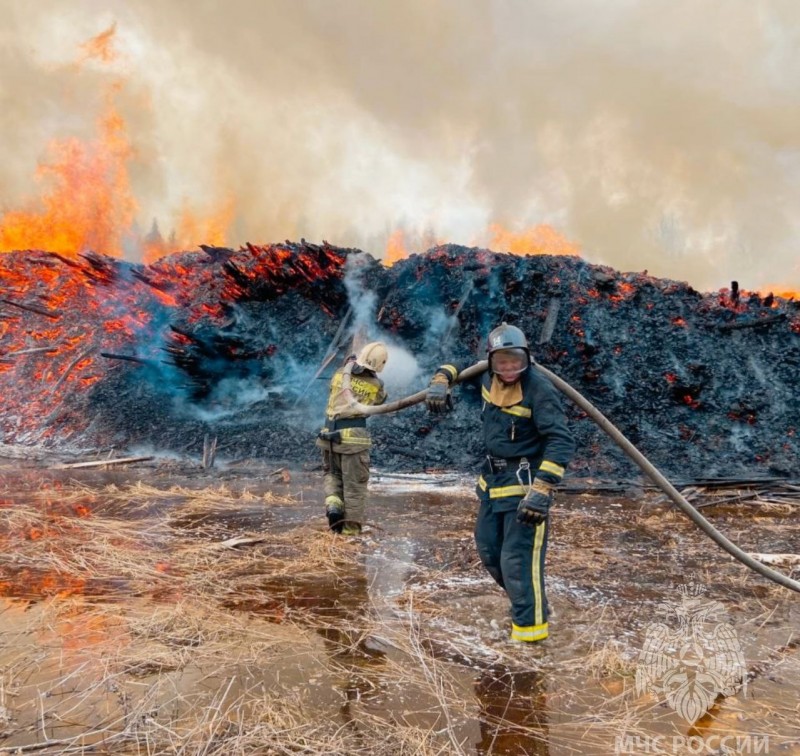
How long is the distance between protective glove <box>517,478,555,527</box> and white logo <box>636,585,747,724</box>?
976 mm

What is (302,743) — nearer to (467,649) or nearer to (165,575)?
(467,649)

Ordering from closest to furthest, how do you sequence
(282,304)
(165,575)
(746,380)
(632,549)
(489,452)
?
(489,452)
(165,575)
(632,549)
(746,380)
(282,304)

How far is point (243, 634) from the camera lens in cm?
329

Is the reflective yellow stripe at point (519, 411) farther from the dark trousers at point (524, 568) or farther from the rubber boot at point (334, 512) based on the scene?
the rubber boot at point (334, 512)

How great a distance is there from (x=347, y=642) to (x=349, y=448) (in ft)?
9.11

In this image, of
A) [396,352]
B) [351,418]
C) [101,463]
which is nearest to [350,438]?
[351,418]

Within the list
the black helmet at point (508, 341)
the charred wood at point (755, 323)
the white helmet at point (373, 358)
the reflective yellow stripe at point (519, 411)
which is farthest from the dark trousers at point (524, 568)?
the charred wood at point (755, 323)

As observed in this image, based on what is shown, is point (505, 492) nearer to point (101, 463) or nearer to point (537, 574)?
point (537, 574)

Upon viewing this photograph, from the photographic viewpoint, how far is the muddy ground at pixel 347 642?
2.38 m

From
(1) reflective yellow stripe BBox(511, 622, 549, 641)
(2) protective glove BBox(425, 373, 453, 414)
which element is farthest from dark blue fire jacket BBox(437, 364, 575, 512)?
(1) reflective yellow stripe BBox(511, 622, 549, 641)

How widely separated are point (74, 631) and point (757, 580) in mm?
5282

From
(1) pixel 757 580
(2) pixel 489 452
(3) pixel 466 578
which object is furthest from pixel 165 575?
(1) pixel 757 580

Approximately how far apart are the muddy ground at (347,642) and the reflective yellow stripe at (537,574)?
19cm

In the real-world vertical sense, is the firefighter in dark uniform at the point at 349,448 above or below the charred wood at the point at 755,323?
below
